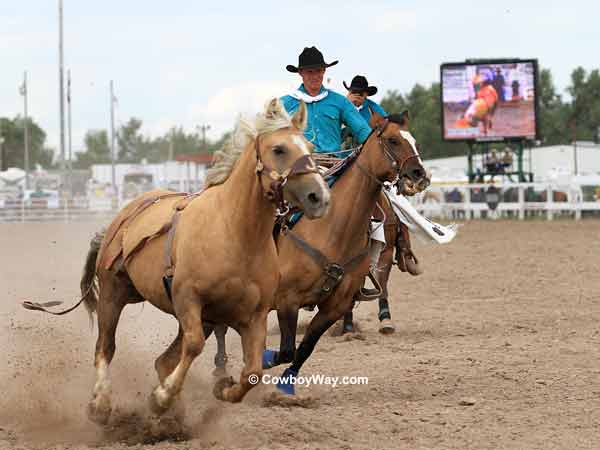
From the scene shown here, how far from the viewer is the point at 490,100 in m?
34.6

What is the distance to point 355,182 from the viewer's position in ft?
23.8

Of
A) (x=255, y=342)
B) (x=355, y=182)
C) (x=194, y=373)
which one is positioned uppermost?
(x=355, y=182)

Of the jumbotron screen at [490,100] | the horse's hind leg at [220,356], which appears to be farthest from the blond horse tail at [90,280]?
the jumbotron screen at [490,100]

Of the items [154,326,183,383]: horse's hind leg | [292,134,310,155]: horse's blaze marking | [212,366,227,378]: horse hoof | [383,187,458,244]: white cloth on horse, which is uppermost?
[292,134,310,155]: horse's blaze marking

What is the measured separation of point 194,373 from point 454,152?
6918 cm

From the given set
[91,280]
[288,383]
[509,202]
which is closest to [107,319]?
[91,280]

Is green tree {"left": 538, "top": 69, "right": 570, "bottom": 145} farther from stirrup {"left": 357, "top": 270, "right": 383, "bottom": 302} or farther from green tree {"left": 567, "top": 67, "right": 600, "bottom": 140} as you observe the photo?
stirrup {"left": 357, "top": 270, "right": 383, "bottom": 302}

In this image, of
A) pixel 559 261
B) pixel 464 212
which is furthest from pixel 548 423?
pixel 464 212

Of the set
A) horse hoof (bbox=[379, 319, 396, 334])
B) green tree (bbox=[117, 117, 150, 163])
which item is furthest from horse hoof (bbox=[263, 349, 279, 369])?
green tree (bbox=[117, 117, 150, 163])

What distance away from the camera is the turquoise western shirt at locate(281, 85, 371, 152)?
25.3 ft

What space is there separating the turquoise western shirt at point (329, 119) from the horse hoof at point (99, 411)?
2.57 metres

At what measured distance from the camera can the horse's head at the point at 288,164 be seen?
17.4ft

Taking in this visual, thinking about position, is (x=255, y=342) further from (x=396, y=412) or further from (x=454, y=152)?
(x=454, y=152)

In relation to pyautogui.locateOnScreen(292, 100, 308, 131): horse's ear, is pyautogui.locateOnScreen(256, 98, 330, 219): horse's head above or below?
below
